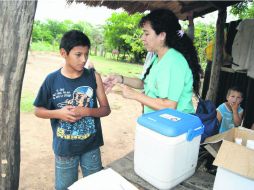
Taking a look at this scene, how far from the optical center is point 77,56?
1.98 m

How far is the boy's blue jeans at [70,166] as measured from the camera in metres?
2.05

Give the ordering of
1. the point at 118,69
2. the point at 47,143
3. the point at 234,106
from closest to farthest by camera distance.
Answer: the point at 234,106, the point at 47,143, the point at 118,69

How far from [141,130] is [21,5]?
109 centimetres

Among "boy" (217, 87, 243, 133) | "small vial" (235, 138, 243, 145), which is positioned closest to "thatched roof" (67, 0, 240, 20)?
"boy" (217, 87, 243, 133)

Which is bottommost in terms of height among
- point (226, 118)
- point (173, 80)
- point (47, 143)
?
point (47, 143)

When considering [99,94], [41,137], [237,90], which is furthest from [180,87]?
Result: [41,137]

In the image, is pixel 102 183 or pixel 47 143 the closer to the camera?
pixel 102 183

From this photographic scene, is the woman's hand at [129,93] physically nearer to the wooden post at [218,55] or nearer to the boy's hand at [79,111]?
the boy's hand at [79,111]

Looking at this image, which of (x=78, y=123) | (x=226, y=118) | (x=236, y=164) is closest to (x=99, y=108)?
(x=78, y=123)

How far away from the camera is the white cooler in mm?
1253

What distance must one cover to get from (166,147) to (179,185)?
331 millimetres

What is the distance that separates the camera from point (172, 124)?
4.19 ft

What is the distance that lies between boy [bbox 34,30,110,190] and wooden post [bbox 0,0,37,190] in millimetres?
230

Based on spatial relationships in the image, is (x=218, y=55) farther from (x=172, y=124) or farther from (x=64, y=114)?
(x=172, y=124)
